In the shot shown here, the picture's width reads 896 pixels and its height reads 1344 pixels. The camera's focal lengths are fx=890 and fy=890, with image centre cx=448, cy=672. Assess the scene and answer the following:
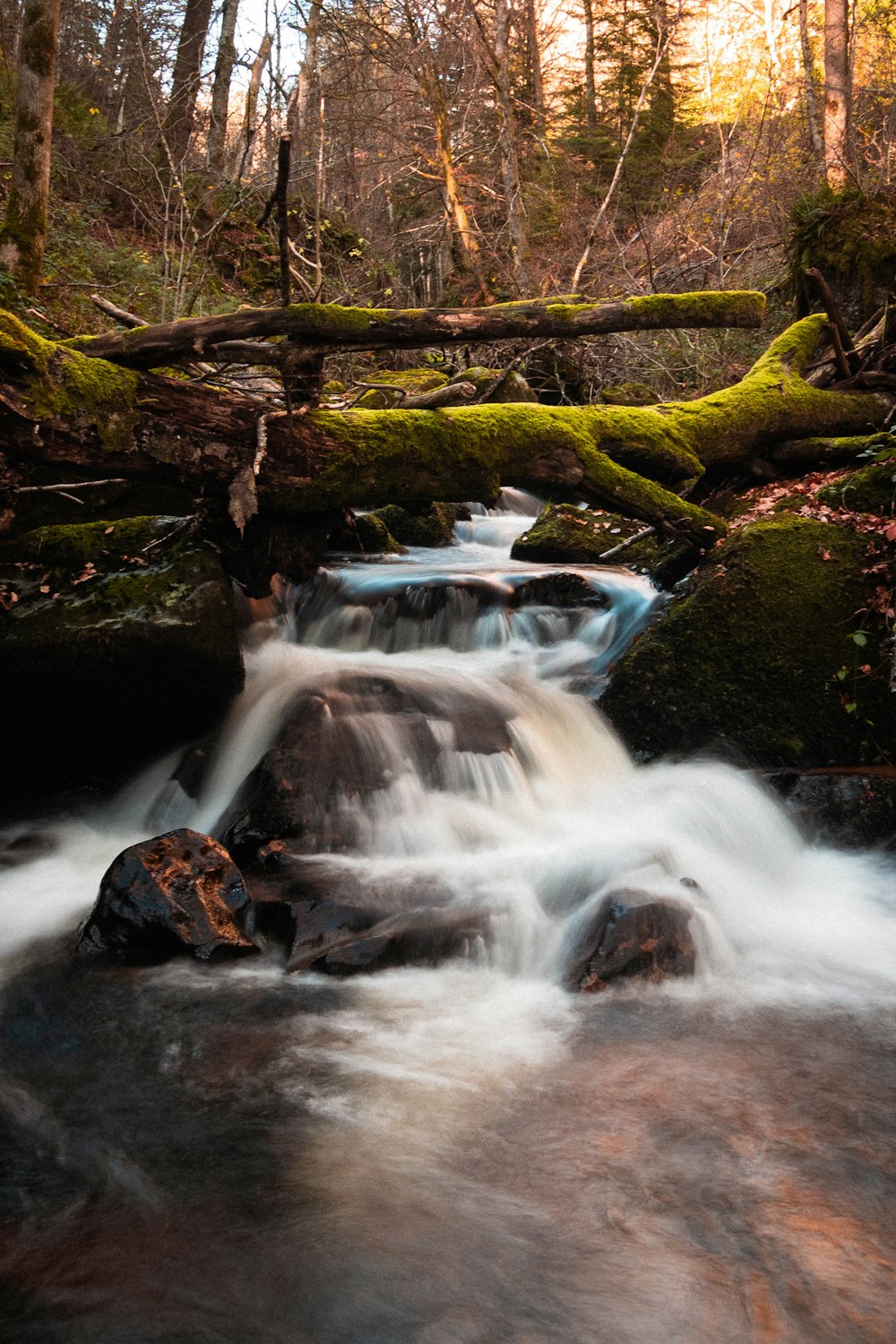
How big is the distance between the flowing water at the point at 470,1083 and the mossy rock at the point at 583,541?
3.19 metres

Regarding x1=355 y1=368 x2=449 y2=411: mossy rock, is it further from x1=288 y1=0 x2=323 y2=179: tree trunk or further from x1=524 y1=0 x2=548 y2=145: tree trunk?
x1=524 y1=0 x2=548 y2=145: tree trunk

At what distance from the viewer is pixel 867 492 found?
689 cm

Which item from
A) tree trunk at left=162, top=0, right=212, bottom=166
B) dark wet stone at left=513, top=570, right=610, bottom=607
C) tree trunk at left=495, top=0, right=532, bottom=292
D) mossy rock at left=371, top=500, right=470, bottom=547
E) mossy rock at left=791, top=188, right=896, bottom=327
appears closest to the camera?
dark wet stone at left=513, top=570, right=610, bottom=607

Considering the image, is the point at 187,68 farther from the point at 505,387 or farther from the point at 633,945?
the point at 633,945

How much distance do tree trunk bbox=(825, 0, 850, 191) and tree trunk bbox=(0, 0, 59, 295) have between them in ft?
36.1

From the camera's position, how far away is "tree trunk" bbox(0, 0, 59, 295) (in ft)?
30.5

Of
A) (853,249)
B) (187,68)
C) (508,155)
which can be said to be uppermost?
(187,68)

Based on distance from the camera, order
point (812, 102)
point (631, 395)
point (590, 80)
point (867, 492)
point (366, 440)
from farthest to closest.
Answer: point (590, 80), point (812, 102), point (631, 395), point (867, 492), point (366, 440)

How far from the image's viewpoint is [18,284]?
9.23 metres

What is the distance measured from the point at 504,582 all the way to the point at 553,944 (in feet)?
15.6

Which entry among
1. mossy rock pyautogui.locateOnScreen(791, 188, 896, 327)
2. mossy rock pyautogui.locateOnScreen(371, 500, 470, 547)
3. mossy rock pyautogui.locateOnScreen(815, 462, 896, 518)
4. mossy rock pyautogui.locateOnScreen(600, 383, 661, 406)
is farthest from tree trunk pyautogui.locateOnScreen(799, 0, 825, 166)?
mossy rock pyautogui.locateOnScreen(815, 462, 896, 518)

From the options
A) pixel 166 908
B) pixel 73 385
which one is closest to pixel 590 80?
pixel 73 385

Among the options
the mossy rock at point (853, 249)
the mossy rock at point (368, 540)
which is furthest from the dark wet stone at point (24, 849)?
the mossy rock at point (853, 249)

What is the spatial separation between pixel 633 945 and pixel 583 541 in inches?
252
